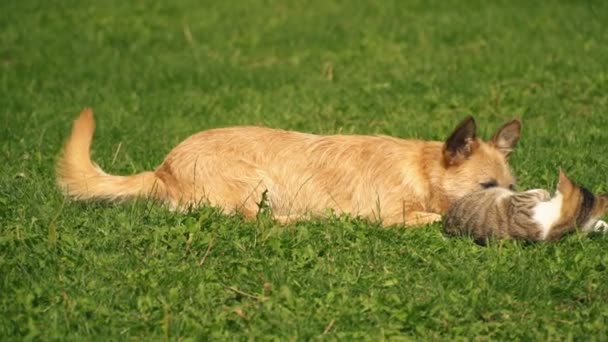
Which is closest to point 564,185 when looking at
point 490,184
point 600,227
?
point 600,227

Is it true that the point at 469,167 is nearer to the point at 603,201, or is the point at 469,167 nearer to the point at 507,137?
the point at 507,137

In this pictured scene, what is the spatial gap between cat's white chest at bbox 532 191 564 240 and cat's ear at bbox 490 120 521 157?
100 cm

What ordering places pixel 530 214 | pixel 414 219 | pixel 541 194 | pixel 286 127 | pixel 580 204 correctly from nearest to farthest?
pixel 580 204, pixel 530 214, pixel 541 194, pixel 414 219, pixel 286 127

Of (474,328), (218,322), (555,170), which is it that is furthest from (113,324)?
(555,170)

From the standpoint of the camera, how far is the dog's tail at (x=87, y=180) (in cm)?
646

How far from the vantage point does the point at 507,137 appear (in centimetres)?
682

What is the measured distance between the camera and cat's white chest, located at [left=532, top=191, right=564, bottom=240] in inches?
229

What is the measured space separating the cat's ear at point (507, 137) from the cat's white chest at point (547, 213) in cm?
100

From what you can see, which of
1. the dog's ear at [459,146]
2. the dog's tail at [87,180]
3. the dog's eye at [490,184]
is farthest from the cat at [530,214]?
the dog's tail at [87,180]

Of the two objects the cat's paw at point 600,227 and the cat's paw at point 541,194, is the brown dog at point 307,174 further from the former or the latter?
the cat's paw at point 600,227

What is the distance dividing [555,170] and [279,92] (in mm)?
3590

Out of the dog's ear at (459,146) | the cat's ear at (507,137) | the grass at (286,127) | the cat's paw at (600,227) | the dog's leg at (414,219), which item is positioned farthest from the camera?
the cat's ear at (507,137)

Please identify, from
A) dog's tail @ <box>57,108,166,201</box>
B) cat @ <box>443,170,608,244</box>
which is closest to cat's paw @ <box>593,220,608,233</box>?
cat @ <box>443,170,608,244</box>

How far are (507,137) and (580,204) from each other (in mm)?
1184
